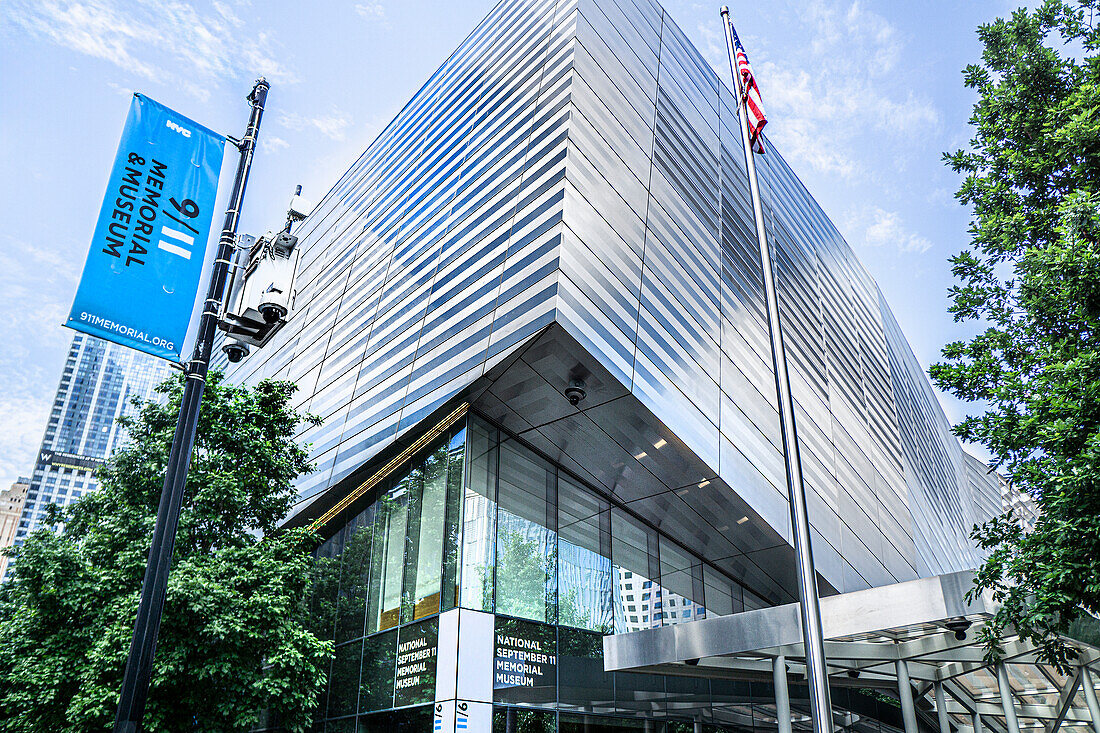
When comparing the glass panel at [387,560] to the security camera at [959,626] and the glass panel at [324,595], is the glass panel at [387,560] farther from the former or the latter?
the security camera at [959,626]

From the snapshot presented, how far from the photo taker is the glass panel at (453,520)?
15.5 m

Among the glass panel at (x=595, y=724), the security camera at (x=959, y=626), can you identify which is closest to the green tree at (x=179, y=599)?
the glass panel at (x=595, y=724)

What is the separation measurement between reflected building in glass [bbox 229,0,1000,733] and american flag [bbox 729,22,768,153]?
4.58 metres

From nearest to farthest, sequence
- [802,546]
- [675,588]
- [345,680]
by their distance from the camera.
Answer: [802,546]
[345,680]
[675,588]

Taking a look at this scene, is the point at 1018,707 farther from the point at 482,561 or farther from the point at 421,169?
the point at 421,169

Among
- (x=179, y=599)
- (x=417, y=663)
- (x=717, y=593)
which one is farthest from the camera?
(x=717, y=593)

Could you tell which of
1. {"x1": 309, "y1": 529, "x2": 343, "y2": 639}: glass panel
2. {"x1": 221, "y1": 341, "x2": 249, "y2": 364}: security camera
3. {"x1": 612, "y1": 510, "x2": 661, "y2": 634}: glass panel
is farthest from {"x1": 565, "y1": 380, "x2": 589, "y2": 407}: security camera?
{"x1": 221, "y1": 341, "x2": 249, "y2": 364}: security camera

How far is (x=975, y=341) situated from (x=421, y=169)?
18058mm

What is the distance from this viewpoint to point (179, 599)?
14.6 metres

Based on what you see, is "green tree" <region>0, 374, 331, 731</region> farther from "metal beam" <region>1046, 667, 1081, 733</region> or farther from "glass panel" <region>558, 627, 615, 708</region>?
"metal beam" <region>1046, 667, 1081, 733</region>

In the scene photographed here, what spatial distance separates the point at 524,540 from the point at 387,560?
3.60 meters

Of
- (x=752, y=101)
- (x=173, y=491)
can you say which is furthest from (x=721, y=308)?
(x=173, y=491)

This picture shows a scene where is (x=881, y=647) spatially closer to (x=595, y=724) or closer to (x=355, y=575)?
(x=595, y=724)

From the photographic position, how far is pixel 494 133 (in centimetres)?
2155
